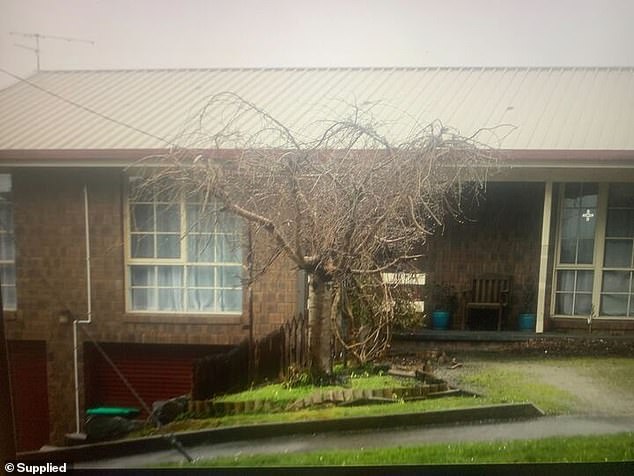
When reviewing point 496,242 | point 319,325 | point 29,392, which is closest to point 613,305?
point 496,242

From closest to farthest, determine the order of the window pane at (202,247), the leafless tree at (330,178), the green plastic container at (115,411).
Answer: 1. the leafless tree at (330,178)
2. the window pane at (202,247)
3. the green plastic container at (115,411)

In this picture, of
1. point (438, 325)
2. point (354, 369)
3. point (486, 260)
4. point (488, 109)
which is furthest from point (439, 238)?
point (354, 369)

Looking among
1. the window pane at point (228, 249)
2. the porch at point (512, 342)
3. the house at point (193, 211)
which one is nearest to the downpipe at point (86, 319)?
the house at point (193, 211)

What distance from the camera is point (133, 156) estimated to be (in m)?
1.60

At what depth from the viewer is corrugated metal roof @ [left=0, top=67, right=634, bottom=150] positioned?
1.59 m

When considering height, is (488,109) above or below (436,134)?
above

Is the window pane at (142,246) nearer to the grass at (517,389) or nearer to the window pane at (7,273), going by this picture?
the window pane at (7,273)

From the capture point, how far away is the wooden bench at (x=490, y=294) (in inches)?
66.4

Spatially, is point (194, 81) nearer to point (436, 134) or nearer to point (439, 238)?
point (436, 134)

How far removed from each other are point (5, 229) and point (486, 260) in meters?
1.97

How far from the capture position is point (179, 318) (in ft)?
5.61

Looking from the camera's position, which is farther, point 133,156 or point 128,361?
point 128,361

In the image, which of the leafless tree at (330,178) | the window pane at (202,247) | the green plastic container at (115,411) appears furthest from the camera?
the green plastic container at (115,411)

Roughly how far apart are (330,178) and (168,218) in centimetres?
68
